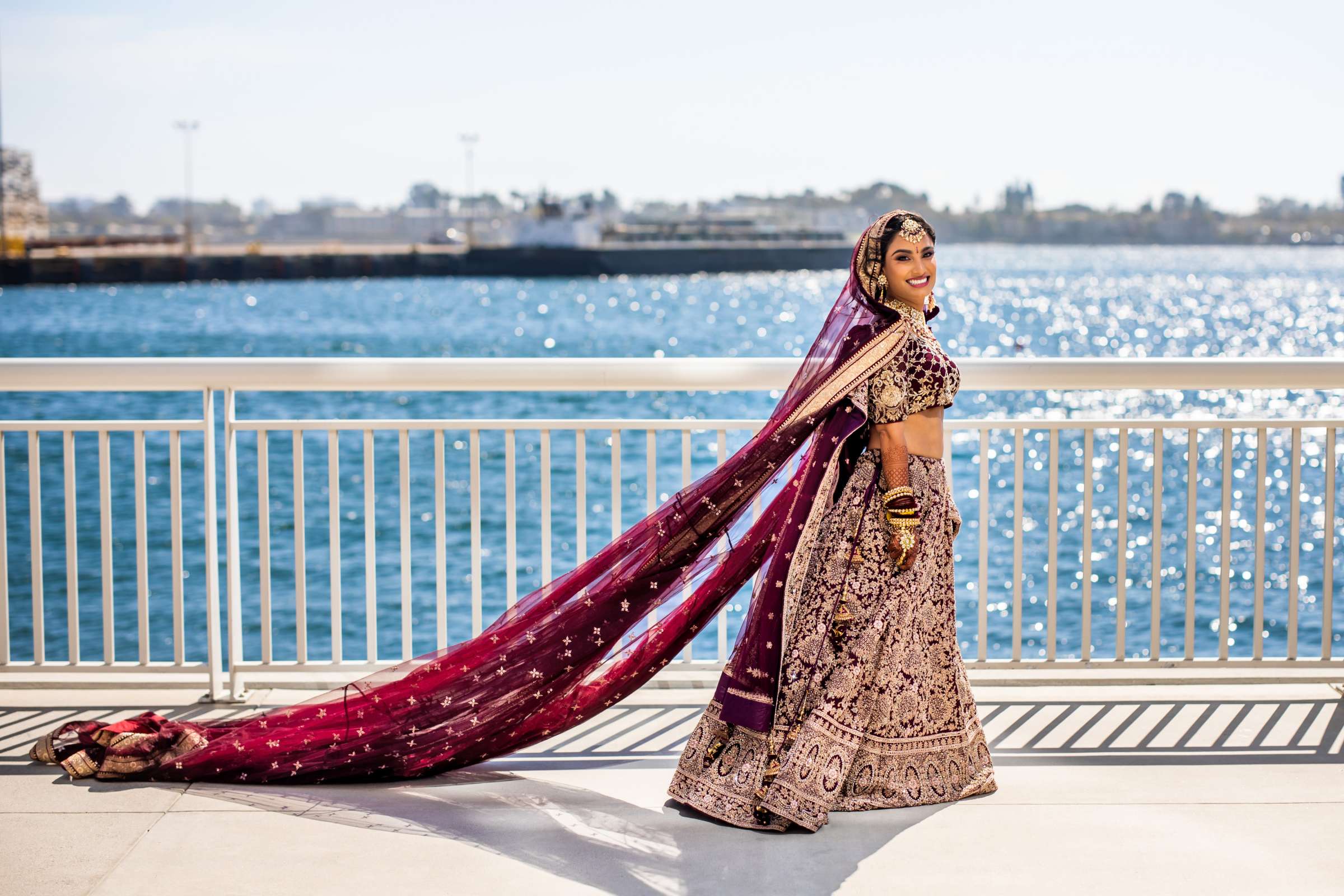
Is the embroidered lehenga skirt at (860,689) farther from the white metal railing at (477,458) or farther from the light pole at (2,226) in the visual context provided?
the light pole at (2,226)

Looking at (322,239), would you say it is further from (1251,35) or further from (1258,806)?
(1258,806)

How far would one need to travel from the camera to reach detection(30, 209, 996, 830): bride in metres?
2.80

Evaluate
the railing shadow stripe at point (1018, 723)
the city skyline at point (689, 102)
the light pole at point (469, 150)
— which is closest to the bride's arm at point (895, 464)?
the railing shadow stripe at point (1018, 723)

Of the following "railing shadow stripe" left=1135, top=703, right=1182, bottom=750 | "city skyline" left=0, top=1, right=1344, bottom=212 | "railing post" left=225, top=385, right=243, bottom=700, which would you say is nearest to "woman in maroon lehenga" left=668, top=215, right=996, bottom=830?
"railing shadow stripe" left=1135, top=703, right=1182, bottom=750

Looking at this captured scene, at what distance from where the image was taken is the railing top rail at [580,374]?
347 centimetres

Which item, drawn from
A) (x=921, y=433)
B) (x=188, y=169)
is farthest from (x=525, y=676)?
(x=188, y=169)

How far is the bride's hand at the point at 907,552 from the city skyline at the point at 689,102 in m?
63.8

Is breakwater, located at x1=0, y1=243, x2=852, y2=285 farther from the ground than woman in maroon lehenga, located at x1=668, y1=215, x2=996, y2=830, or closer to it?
farther from the ground

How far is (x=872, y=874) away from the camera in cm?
254

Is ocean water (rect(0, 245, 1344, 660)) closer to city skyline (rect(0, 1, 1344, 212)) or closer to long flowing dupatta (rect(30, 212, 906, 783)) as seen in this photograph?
long flowing dupatta (rect(30, 212, 906, 783))

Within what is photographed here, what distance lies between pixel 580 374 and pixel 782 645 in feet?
3.23

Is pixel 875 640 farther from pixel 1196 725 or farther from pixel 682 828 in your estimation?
pixel 1196 725

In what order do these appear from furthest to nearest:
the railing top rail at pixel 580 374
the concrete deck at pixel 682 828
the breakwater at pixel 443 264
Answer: the breakwater at pixel 443 264 < the railing top rail at pixel 580 374 < the concrete deck at pixel 682 828

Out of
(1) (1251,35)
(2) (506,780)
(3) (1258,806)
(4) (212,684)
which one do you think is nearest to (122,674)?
(4) (212,684)
